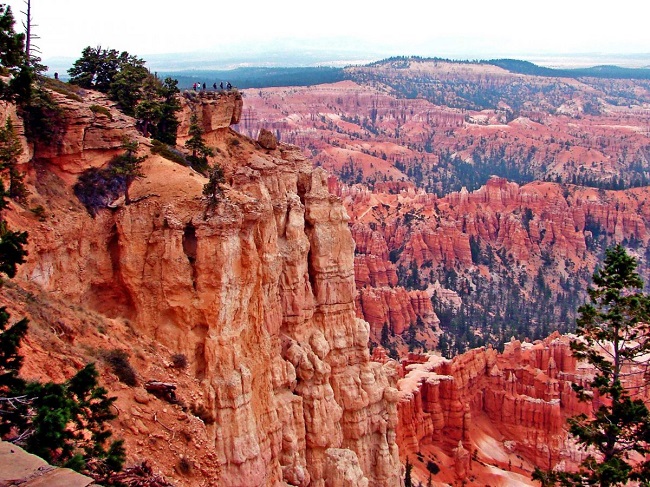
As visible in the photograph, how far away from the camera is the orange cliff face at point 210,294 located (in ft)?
54.8

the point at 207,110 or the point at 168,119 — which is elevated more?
the point at 207,110

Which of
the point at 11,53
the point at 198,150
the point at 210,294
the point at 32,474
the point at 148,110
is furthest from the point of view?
the point at 198,150

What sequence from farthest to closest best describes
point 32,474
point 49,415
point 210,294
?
1. point 210,294
2. point 49,415
3. point 32,474

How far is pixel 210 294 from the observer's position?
17.6 meters

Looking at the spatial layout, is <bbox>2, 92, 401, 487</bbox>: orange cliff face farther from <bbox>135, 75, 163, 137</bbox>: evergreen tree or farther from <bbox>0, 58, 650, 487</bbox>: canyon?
<bbox>135, 75, 163, 137</bbox>: evergreen tree

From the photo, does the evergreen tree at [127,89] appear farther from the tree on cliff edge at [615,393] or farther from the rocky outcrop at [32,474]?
the rocky outcrop at [32,474]

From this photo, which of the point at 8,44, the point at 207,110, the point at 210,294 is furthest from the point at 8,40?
the point at 207,110

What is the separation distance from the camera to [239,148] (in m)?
26.8

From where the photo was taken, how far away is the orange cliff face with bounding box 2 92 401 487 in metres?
16.7

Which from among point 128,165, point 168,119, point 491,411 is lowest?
point 491,411

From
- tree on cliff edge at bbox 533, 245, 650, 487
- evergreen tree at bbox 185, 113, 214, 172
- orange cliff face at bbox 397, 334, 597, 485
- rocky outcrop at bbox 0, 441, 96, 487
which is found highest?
evergreen tree at bbox 185, 113, 214, 172

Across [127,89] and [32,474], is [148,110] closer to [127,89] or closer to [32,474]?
[127,89]

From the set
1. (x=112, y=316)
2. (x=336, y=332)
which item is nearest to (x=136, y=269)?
(x=112, y=316)

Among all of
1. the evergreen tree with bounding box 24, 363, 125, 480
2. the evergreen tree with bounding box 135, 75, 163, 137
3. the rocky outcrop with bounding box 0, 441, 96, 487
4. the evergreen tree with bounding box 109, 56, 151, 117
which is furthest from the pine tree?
the evergreen tree with bounding box 109, 56, 151, 117
